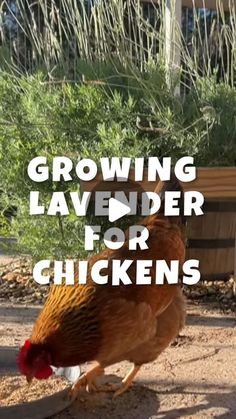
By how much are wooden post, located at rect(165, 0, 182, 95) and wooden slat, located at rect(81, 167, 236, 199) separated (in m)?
0.71

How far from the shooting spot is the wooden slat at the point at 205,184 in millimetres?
3840

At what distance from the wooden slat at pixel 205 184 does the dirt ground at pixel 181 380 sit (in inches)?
28.9

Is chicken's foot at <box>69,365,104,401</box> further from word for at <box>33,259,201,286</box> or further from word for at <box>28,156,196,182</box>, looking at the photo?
word for at <box>28,156,196,182</box>

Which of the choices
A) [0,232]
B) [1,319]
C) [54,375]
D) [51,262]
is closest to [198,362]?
[54,375]

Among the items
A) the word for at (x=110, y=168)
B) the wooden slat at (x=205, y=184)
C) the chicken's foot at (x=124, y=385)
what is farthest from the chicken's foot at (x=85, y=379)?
the wooden slat at (x=205, y=184)

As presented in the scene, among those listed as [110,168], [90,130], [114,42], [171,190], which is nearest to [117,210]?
[110,168]

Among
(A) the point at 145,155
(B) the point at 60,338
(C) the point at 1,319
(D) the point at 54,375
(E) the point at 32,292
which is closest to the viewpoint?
(B) the point at 60,338

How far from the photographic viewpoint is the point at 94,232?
13.3 ft

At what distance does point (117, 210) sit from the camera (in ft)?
13.1

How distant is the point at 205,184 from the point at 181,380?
137cm

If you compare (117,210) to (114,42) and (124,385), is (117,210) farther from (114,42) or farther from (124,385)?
(124,385)

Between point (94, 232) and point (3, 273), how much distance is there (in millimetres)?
993

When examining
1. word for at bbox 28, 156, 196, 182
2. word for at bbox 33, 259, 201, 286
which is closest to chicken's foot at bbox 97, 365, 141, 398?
word for at bbox 33, 259, 201, 286

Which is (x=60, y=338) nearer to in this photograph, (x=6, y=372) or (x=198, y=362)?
(x=6, y=372)
